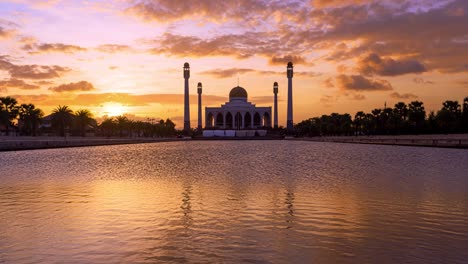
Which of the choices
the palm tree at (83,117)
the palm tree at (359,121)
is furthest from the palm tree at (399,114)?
the palm tree at (83,117)

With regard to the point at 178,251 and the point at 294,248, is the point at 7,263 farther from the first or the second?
→ the point at 294,248

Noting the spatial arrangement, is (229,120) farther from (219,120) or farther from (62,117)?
(62,117)

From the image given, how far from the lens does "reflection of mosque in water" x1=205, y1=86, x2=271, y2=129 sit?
585ft

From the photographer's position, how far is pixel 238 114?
178125 millimetres

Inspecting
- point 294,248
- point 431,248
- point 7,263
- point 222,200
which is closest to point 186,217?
point 222,200

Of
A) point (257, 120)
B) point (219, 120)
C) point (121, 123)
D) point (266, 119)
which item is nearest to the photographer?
point (121, 123)

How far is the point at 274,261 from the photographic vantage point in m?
9.20

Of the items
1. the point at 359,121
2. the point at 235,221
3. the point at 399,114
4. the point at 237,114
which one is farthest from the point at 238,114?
the point at 235,221

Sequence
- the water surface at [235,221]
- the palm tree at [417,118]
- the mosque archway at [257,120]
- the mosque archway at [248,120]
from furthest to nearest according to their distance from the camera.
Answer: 1. the mosque archway at [257,120]
2. the mosque archway at [248,120]
3. the palm tree at [417,118]
4. the water surface at [235,221]

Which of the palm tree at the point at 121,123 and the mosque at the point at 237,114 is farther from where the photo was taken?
the mosque at the point at 237,114

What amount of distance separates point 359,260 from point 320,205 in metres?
6.44

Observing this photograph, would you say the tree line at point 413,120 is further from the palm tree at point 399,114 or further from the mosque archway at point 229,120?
the mosque archway at point 229,120

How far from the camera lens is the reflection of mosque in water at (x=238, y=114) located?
17831cm

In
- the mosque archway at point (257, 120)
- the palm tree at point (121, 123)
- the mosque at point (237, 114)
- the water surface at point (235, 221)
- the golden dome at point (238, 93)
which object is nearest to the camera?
the water surface at point (235, 221)
